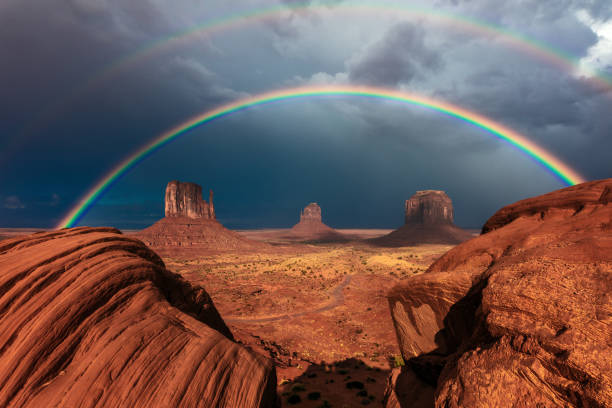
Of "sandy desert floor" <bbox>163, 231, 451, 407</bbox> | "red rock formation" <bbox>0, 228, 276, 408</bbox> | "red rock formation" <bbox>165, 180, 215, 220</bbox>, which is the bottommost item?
"sandy desert floor" <bbox>163, 231, 451, 407</bbox>

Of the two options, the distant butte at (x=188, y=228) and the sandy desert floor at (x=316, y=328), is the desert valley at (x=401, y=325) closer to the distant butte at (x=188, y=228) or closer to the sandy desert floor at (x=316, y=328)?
the sandy desert floor at (x=316, y=328)

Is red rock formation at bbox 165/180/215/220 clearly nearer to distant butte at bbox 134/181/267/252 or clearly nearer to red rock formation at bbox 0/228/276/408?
distant butte at bbox 134/181/267/252

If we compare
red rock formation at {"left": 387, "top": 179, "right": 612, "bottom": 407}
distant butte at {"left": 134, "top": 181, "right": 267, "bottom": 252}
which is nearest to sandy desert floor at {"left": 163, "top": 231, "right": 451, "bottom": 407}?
red rock formation at {"left": 387, "top": 179, "right": 612, "bottom": 407}

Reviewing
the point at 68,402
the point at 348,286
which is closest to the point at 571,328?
the point at 68,402

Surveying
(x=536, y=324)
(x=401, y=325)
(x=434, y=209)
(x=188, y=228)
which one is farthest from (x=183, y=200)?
(x=434, y=209)

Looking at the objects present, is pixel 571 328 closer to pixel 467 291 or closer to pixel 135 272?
pixel 467 291

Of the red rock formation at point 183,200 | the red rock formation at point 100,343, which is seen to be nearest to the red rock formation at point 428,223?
the red rock formation at point 183,200

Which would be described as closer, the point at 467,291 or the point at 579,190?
the point at 467,291
